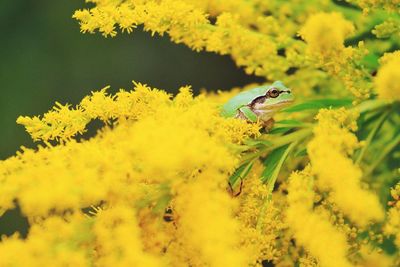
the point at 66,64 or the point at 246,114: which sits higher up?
the point at 246,114

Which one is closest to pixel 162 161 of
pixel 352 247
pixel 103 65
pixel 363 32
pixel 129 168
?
pixel 129 168

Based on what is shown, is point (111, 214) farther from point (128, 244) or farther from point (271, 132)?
point (271, 132)

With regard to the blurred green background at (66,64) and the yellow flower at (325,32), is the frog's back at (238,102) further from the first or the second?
the blurred green background at (66,64)

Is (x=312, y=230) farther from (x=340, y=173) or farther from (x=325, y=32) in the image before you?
(x=325, y=32)

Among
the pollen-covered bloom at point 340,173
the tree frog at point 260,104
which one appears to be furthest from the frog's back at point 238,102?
the pollen-covered bloom at point 340,173

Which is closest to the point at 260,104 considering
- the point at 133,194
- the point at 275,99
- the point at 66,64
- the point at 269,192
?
the point at 275,99

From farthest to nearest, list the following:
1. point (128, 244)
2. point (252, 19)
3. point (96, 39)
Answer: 1. point (96, 39)
2. point (252, 19)
3. point (128, 244)
